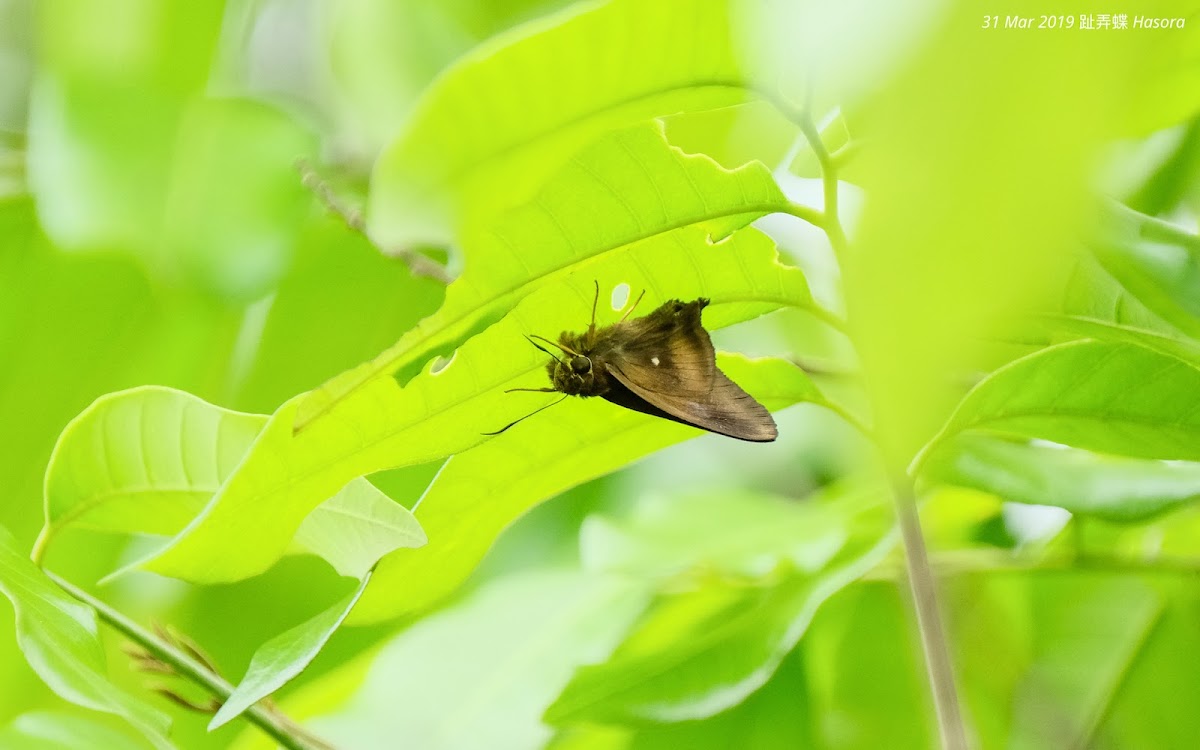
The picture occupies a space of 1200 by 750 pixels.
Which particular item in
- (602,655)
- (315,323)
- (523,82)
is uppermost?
(315,323)

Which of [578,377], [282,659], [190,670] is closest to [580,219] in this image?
[578,377]

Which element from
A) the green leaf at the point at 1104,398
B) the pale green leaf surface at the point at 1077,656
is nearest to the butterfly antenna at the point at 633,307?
the green leaf at the point at 1104,398

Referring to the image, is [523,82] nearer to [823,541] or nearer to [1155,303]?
[1155,303]

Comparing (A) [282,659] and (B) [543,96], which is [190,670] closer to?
(A) [282,659]

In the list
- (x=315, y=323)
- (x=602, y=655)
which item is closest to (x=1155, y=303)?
(x=602, y=655)

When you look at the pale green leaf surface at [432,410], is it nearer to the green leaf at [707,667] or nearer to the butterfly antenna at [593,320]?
the butterfly antenna at [593,320]

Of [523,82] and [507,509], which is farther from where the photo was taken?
[507,509]
